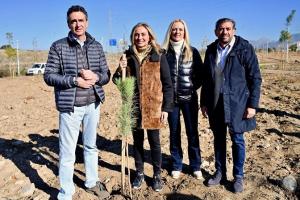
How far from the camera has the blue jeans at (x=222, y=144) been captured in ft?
14.6

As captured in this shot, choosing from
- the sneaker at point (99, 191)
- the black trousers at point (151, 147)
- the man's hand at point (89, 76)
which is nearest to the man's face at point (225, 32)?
the black trousers at point (151, 147)

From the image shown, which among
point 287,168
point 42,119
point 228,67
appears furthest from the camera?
point 42,119

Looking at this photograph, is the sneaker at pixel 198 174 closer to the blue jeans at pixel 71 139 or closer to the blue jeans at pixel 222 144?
the blue jeans at pixel 222 144

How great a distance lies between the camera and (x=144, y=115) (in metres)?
4.38

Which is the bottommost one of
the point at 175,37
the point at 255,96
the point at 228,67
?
the point at 255,96

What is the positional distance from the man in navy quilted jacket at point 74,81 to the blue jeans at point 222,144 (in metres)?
1.35

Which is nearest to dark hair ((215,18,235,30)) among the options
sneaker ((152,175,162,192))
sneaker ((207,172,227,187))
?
sneaker ((207,172,227,187))

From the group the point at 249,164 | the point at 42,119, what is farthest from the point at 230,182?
the point at 42,119

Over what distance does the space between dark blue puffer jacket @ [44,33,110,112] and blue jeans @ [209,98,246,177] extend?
4.54 feet

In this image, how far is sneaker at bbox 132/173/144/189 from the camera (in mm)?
4734

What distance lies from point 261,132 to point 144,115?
3.32 m

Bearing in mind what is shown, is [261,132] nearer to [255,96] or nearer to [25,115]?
[255,96]

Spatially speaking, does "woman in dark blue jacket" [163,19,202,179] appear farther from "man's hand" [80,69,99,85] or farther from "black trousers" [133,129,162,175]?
"man's hand" [80,69,99,85]

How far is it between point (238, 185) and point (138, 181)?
3.96 ft
